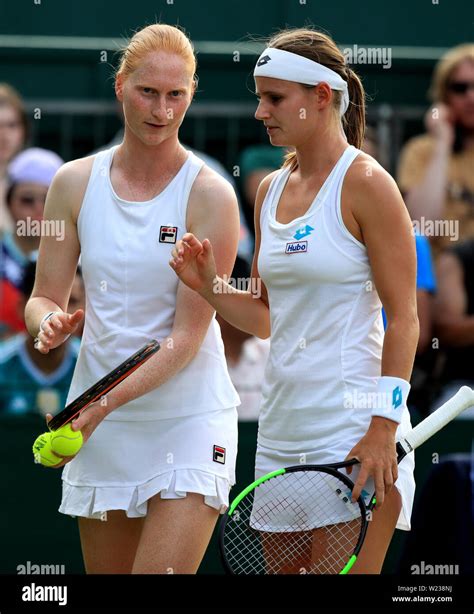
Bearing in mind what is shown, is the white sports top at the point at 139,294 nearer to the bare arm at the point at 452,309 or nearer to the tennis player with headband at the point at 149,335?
the tennis player with headband at the point at 149,335

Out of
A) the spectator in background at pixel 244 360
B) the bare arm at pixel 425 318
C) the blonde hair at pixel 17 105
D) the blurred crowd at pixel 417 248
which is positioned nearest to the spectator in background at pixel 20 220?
the blurred crowd at pixel 417 248

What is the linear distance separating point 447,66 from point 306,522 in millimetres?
4114

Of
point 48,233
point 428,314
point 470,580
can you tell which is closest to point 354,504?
point 470,580

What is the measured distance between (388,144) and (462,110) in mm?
458

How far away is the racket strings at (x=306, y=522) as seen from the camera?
3.54 metres

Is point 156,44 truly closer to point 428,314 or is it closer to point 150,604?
point 150,604

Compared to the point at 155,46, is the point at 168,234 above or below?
below

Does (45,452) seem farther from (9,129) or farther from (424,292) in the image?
(9,129)

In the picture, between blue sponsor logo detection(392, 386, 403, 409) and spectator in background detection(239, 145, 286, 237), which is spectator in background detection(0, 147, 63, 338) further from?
blue sponsor logo detection(392, 386, 403, 409)

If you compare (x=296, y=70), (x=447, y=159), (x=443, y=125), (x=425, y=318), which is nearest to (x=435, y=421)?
(x=296, y=70)

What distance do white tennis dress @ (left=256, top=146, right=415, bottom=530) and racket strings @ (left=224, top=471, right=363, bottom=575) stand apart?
0.23 ft

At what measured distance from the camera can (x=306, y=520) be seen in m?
3.60

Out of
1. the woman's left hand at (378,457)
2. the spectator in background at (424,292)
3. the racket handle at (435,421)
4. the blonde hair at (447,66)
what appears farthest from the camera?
the blonde hair at (447,66)

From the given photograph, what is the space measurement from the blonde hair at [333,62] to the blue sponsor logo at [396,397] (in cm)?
83
